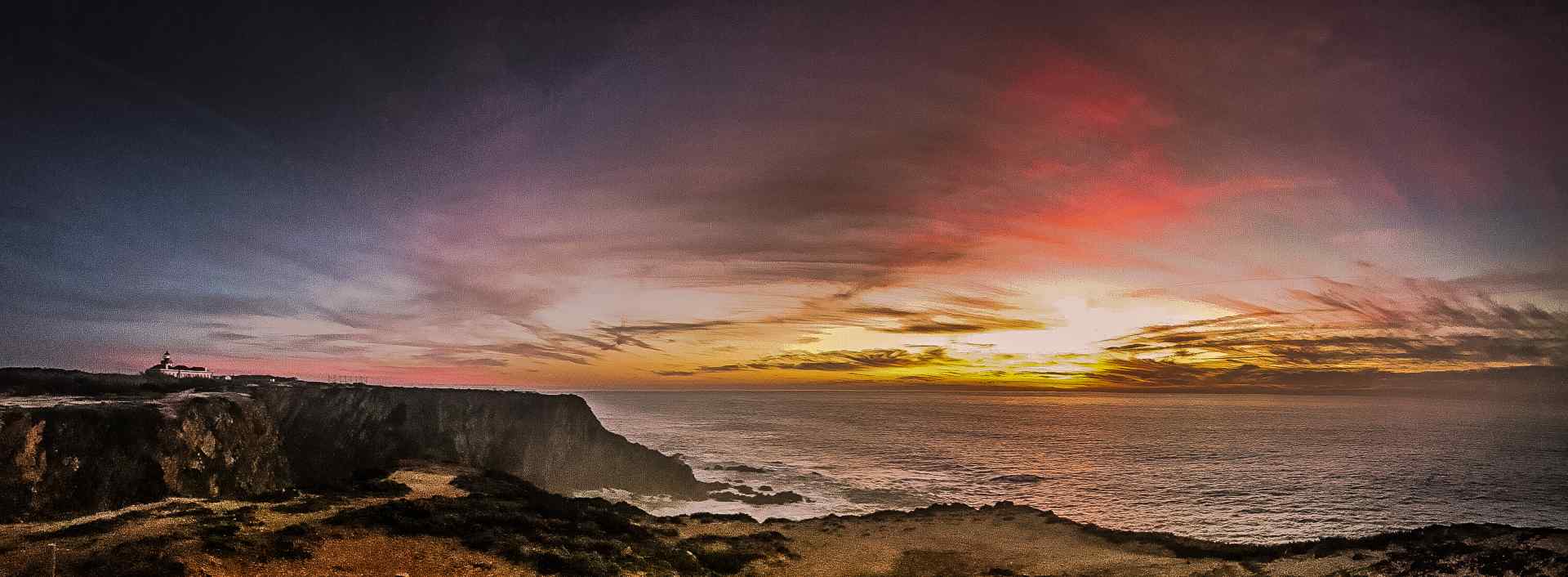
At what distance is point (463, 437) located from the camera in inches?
2197

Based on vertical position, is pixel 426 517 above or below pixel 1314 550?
above

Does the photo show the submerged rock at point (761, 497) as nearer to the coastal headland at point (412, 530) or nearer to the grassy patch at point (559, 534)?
the coastal headland at point (412, 530)

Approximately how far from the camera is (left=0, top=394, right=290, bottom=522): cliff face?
87.5 ft

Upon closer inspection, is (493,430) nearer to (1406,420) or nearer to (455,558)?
(455,558)

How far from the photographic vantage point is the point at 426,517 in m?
26.0

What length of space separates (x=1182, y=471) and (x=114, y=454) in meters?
89.2

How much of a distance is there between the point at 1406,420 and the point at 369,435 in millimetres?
221972

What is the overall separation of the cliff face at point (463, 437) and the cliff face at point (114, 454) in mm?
9549

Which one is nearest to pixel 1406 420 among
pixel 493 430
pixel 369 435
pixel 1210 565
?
pixel 1210 565

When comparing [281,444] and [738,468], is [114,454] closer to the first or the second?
[281,444]

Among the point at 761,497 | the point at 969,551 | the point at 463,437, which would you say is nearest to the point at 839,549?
the point at 969,551

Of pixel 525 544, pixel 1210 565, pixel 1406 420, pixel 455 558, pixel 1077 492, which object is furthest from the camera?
pixel 1406 420

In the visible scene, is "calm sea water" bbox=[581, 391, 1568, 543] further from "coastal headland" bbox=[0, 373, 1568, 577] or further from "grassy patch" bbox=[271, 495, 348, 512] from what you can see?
"grassy patch" bbox=[271, 495, 348, 512]

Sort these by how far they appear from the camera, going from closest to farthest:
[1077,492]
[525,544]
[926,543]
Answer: [525,544] < [926,543] < [1077,492]
